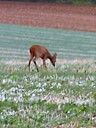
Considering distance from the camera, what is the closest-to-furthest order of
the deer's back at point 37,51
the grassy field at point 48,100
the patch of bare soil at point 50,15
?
the grassy field at point 48,100, the deer's back at point 37,51, the patch of bare soil at point 50,15

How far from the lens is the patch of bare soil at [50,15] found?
4297 cm

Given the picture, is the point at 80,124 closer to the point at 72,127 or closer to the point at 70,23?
the point at 72,127

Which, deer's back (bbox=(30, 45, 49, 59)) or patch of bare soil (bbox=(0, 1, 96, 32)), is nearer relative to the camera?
deer's back (bbox=(30, 45, 49, 59))

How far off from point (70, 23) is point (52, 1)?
18.6 metres

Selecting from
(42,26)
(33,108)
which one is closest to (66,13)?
(42,26)

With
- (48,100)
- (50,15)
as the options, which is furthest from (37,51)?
(50,15)

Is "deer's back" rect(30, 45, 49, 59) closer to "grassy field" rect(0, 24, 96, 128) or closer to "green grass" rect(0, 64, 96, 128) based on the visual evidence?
"grassy field" rect(0, 24, 96, 128)

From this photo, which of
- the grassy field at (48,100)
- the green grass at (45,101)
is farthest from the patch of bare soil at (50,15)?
the green grass at (45,101)

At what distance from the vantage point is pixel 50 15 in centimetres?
5109

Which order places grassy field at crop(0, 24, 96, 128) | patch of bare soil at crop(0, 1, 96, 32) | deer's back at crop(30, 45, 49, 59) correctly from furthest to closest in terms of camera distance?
patch of bare soil at crop(0, 1, 96, 32), deer's back at crop(30, 45, 49, 59), grassy field at crop(0, 24, 96, 128)

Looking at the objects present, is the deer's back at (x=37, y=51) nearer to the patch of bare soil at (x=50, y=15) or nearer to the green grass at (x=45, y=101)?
the green grass at (x=45, y=101)

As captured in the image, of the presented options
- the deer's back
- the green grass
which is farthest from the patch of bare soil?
the green grass

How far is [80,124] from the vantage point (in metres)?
7.36

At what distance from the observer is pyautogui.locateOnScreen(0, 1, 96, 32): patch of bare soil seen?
141 ft
